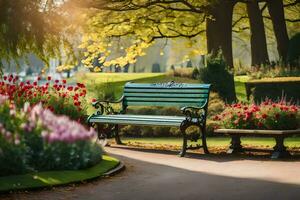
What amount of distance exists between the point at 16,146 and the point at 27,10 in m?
3.71

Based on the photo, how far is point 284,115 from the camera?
12.4 metres

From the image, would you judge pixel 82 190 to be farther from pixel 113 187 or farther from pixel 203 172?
pixel 203 172

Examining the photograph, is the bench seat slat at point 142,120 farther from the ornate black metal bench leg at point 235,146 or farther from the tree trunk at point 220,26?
the tree trunk at point 220,26

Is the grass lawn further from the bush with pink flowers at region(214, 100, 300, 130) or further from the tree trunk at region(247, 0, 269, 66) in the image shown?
the tree trunk at region(247, 0, 269, 66)

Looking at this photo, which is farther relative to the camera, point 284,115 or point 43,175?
point 284,115

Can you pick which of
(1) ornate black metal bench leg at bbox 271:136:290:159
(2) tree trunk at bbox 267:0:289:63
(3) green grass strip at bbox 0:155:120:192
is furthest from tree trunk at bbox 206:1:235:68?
(3) green grass strip at bbox 0:155:120:192

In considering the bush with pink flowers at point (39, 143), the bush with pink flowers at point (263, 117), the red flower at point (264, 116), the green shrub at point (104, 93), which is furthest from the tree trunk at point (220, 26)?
the bush with pink flowers at point (39, 143)

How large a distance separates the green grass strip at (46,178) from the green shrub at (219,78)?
10.2 metres

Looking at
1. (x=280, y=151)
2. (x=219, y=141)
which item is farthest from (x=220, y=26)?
(x=280, y=151)

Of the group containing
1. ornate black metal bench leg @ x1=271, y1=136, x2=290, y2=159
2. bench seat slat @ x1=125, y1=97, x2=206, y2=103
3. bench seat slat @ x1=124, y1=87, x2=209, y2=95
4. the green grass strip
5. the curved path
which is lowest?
the curved path

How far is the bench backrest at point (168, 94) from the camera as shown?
13.3 metres

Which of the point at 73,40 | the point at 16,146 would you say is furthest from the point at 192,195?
the point at 73,40

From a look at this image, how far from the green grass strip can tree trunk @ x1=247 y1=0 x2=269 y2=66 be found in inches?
766

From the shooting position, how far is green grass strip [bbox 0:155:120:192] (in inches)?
324
